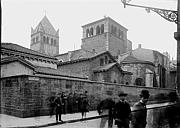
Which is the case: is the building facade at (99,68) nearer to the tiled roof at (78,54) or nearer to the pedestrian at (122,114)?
the tiled roof at (78,54)

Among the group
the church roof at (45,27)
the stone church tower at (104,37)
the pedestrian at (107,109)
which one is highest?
the church roof at (45,27)

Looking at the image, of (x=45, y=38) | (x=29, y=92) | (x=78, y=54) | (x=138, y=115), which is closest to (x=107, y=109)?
(x=138, y=115)

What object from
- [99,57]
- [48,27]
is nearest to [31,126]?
[99,57]

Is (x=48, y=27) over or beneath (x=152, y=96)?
over

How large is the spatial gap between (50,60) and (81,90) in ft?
39.9

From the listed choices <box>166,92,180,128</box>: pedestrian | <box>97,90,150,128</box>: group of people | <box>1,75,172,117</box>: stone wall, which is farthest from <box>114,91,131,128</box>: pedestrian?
<box>1,75,172,117</box>: stone wall

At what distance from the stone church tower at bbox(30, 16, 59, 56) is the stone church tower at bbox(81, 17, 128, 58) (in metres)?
18.9

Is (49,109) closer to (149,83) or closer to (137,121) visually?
(137,121)

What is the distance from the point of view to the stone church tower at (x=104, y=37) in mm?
50438

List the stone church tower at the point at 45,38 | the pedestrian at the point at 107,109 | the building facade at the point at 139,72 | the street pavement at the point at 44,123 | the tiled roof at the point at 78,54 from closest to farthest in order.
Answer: the pedestrian at the point at 107,109
the street pavement at the point at 44,123
the building facade at the point at 139,72
the tiled roof at the point at 78,54
the stone church tower at the point at 45,38

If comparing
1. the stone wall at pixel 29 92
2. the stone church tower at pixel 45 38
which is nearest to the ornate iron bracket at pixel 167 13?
the stone wall at pixel 29 92

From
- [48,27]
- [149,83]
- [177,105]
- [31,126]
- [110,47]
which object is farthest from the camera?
[48,27]

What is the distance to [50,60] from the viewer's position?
26484mm

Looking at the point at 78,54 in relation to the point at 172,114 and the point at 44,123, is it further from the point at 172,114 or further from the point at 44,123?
the point at 172,114
